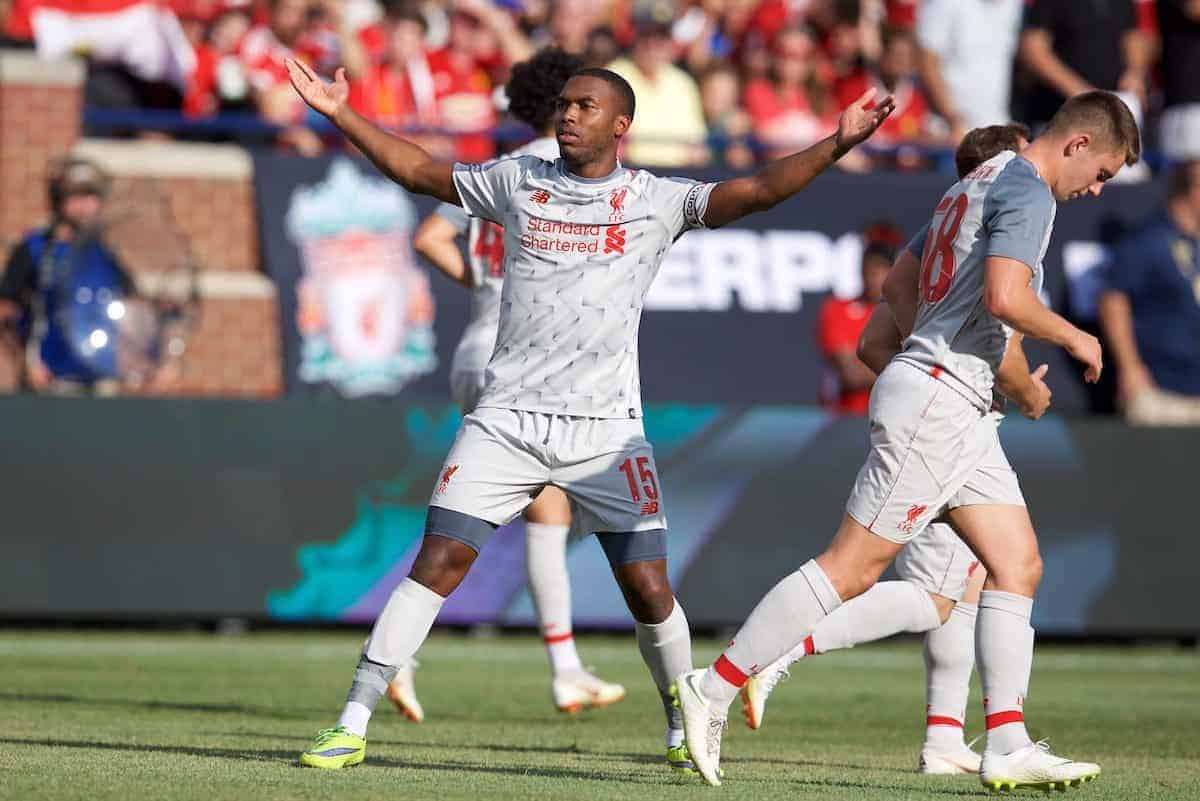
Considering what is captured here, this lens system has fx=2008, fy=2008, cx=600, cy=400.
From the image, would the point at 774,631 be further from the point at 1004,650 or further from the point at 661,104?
the point at 661,104

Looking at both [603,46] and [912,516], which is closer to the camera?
[912,516]

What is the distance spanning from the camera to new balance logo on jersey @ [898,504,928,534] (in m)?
6.80

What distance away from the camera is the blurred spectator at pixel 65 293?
1411 centimetres

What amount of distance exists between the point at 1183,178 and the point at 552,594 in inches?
355

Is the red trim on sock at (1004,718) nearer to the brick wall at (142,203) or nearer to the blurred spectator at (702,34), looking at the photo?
the brick wall at (142,203)

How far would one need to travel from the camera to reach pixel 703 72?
18.2 m

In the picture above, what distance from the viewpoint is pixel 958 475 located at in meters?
6.86

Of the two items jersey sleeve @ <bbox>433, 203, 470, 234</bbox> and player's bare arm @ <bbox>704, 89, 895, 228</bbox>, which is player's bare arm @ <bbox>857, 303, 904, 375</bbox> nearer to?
player's bare arm @ <bbox>704, 89, 895, 228</bbox>

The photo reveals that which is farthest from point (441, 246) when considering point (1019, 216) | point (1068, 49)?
point (1068, 49)

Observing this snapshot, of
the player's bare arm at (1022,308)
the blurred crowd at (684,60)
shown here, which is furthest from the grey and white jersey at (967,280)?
the blurred crowd at (684,60)

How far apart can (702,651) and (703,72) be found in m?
6.82

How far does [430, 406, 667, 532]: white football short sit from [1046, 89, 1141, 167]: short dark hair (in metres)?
1.86

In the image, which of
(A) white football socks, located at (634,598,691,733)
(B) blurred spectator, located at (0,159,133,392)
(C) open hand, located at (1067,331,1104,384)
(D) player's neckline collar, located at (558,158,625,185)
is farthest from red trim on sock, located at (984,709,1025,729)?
(B) blurred spectator, located at (0,159,133,392)

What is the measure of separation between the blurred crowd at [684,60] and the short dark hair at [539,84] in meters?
6.17
